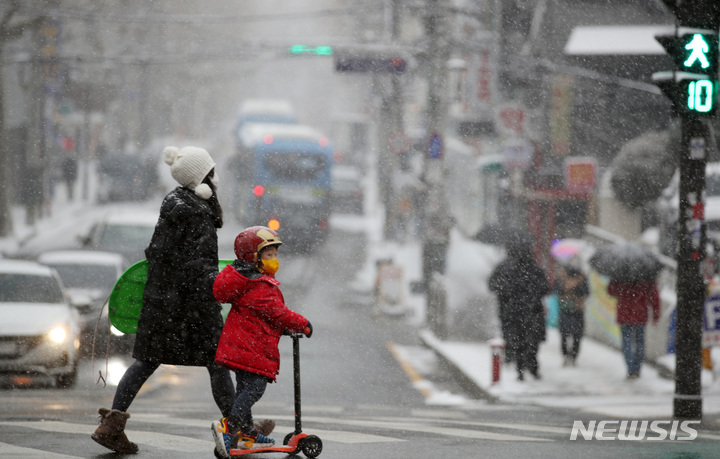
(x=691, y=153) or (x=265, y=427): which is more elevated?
(x=691, y=153)

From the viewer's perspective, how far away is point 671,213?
17953mm

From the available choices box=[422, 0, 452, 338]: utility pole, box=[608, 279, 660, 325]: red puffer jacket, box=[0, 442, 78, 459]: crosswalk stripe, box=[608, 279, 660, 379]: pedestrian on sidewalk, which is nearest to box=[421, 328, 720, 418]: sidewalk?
box=[608, 279, 660, 379]: pedestrian on sidewalk

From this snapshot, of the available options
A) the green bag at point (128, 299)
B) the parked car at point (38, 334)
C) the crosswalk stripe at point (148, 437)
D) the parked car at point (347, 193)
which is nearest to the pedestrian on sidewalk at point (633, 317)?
the parked car at point (38, 334)

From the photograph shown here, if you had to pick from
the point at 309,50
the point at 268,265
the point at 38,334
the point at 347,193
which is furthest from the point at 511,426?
the point at 347,193

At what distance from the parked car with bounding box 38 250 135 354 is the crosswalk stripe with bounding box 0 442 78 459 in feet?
25.6

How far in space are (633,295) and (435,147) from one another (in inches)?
327

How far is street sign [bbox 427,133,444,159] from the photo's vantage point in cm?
2152

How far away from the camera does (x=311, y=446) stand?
600 centimetres

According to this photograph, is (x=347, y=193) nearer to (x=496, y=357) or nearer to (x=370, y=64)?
(x=370, y=64)

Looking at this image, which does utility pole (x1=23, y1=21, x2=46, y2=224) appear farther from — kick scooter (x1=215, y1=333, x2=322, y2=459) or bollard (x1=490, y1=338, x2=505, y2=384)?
kick scooter (x1=215, y1=333, x2=322, y2=459)

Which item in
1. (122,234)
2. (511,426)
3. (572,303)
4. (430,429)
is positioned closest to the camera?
(430,429)

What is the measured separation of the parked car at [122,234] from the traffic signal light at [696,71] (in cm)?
1171

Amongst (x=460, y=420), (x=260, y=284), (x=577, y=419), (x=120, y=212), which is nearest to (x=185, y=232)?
(x=260, y=284)

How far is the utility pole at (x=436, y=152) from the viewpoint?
21.5 metres
